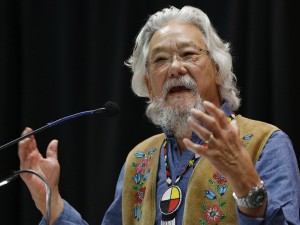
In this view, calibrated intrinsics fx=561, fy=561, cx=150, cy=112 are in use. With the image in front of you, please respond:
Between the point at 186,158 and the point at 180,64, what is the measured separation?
352 millimetres

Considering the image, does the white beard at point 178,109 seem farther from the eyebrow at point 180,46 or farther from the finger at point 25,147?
the finger at point 25,147

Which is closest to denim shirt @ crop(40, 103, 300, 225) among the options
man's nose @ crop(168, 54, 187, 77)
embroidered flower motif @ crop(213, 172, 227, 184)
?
embroidered flower motif @ crop(213, 172, 227, 184)

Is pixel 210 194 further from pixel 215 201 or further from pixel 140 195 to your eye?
pixel 140 195

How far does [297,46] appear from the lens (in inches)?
101

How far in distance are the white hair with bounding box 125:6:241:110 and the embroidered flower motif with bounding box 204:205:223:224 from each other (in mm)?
473

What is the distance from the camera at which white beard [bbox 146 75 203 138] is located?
207 cm

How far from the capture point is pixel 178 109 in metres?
2.10

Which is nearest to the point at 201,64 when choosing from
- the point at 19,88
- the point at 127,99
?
the point at 127,99

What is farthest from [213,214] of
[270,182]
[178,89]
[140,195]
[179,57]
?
[179,57]

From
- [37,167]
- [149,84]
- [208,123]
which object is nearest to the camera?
[208,123]

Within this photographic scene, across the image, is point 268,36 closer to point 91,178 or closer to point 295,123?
point 295,123

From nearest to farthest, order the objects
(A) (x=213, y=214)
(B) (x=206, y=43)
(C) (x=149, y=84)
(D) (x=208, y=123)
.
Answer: (D) (x=208, y=123)
(A) (x=213, y=214)
(B) (x=206, y=43)
(C) (x=149, y=84)

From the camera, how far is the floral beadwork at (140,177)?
2133 mm

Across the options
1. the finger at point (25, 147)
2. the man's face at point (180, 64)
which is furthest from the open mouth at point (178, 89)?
the finger at point (25, 147)
